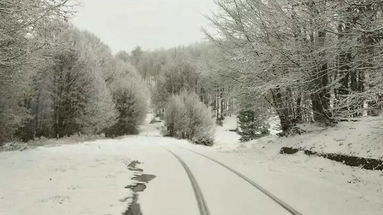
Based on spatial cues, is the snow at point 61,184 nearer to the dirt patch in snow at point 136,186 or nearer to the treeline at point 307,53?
the dirt patch in snow at point 136,186

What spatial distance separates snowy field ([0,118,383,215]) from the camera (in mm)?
9516

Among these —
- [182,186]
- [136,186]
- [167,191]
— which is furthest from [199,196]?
[136,186]

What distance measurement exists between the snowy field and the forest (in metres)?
2.22

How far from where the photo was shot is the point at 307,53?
17.9 meters

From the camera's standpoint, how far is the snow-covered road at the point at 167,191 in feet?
30.9

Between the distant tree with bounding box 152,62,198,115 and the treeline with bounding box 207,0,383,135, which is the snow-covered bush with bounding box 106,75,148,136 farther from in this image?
the treeline with bounding box 207,0,383,135

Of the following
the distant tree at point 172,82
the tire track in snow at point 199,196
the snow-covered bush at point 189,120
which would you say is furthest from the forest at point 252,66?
the distant tree at point 172,82

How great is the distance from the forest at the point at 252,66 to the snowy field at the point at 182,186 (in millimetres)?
2225

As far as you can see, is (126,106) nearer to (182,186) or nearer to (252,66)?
(252,66)

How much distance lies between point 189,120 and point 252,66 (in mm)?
38994

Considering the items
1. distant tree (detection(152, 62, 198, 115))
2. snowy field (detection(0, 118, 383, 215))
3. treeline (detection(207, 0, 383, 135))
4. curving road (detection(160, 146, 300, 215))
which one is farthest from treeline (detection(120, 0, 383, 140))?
distant tree (detection(152, 62, 198, 115))

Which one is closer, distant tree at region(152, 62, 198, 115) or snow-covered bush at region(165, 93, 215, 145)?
snow-covered bush at region(165, 93, 215, 145)

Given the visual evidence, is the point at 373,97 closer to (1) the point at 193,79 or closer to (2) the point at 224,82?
(2) the point at 224,82

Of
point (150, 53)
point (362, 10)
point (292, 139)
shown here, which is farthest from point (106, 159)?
point (150, 53)
